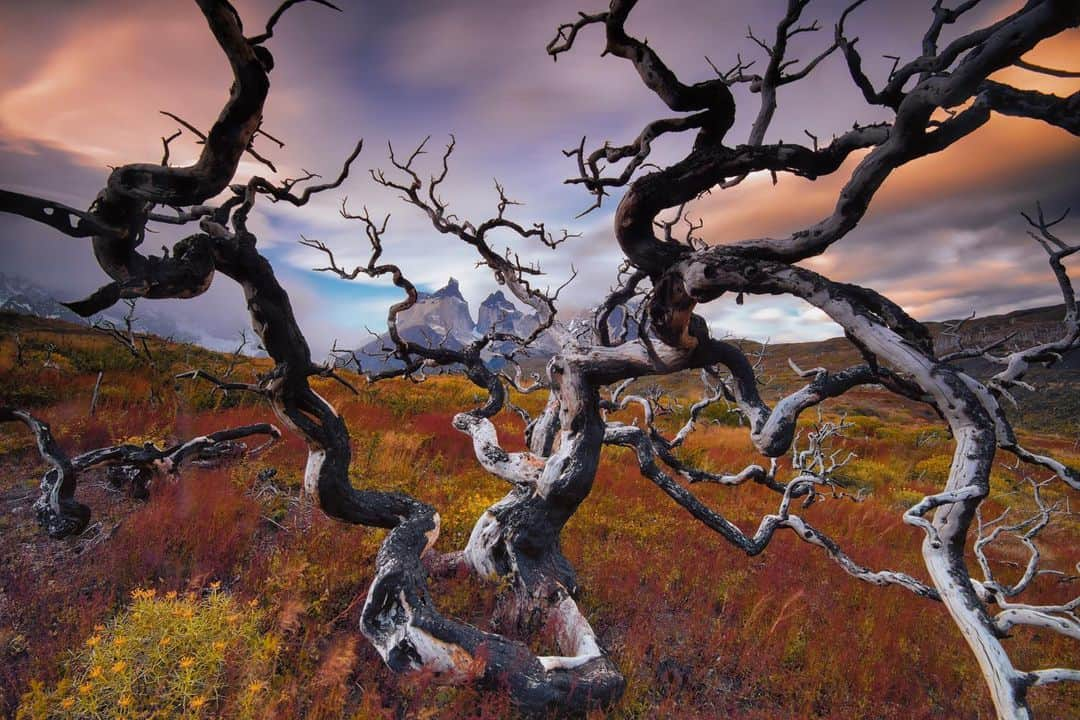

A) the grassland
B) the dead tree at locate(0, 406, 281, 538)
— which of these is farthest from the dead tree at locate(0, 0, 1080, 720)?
the dead tree at locate(0, 406, 281, 538)

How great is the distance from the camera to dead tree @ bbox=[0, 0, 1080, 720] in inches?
80.0

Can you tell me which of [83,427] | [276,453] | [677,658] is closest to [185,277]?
[677,658]

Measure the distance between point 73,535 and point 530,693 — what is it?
229 inches

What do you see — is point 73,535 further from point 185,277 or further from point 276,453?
point 185,277

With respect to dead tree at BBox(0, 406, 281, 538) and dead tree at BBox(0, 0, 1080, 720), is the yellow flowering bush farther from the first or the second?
dead tree at BBox(0, 406, 281, 538)

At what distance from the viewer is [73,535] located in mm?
5055

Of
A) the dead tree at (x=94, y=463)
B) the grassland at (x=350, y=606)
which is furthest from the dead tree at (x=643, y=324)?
the dead tree at (x=94, y=463)

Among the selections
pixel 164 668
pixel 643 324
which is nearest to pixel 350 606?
pixel 164 668

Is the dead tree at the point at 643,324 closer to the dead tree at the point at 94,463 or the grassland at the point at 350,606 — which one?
the grassland at the point at 350,606

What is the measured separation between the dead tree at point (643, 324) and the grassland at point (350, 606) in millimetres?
492

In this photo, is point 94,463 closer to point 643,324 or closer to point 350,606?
point 350,606

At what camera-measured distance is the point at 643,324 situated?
390cm

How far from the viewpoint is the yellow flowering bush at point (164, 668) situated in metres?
2.71

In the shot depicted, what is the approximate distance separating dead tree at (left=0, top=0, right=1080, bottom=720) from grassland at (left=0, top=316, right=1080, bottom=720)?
19.4 inches
